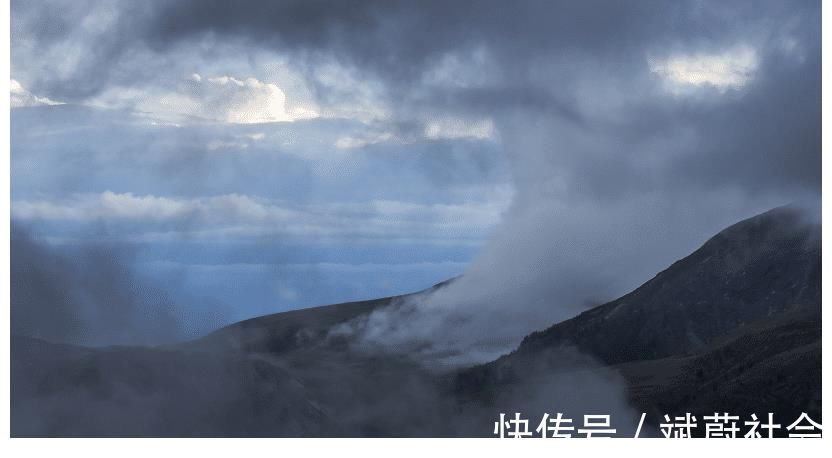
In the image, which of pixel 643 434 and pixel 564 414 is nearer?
pixel 643 434

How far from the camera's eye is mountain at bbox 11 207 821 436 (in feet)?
142

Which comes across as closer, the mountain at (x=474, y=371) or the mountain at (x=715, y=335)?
the mountain at (x=474, y=371)

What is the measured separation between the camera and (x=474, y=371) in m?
53.1

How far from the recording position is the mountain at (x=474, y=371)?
43.2 meters

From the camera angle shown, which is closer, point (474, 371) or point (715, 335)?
point (474, 371)

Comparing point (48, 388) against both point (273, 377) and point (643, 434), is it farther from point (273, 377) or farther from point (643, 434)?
point (643, 434)

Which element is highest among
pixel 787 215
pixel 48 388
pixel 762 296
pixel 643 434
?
pixel 787 215

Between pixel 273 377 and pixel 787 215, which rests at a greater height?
pixel 787 215

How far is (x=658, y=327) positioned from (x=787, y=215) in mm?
10707

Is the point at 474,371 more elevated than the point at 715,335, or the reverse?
the point at 715,335

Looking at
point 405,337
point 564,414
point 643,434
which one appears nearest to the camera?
point 643,434

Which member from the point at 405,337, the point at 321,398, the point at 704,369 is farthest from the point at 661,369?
the point at 321,398

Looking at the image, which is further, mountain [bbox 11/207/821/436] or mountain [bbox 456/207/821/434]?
mountain [bbox 456/207/821/434]

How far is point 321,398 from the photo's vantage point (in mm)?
49656
